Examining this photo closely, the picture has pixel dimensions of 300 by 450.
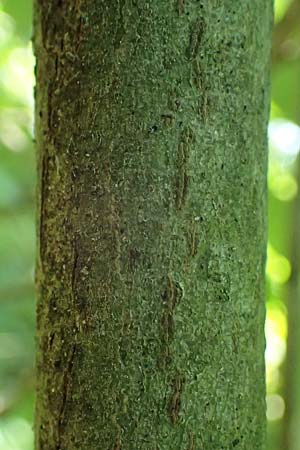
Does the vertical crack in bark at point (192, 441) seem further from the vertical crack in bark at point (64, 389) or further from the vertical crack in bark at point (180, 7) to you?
the vertical crack in bark at point (180, 7)

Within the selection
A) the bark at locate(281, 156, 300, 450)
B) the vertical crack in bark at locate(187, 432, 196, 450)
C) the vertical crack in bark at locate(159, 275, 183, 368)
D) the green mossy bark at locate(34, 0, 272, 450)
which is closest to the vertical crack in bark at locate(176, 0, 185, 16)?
the green mossy bark at locate(34, 0, 272, 450)

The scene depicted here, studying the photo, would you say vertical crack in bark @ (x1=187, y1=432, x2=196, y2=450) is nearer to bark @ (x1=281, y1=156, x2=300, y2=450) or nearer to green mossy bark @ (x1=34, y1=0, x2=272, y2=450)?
green mossy bark @ (x1=34, y1=0, x2=272, y2=450)

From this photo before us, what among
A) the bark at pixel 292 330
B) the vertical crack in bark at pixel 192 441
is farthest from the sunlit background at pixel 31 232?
the vertical crack in bark at pixel 192 441

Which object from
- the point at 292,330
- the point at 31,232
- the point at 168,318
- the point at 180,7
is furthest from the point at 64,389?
the point at 31,232

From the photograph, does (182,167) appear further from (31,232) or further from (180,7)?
(31,232)

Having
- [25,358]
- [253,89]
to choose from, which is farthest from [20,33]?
[253,89]
